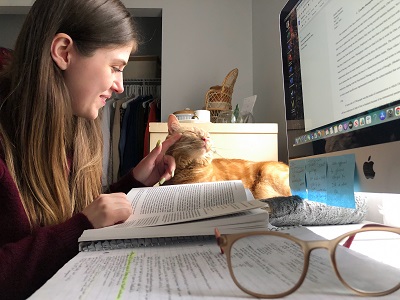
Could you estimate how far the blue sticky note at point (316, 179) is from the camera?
653mm

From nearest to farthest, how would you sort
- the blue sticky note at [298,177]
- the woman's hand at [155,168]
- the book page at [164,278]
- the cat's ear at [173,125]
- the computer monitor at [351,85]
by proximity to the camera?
the book page at [164,278] < the computer monitor at [351,85] < the blue sticky note at [298,177] < the woman's hand at [155,168] < the cat's ear at [173,125]

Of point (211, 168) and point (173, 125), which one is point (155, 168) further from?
point (211, 168)

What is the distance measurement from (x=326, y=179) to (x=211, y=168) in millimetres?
981

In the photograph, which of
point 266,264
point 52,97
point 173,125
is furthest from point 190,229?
point 173,125

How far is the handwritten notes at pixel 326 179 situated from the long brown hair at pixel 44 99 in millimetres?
513

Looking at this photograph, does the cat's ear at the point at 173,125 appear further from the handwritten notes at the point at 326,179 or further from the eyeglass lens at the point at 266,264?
the eyeglass lens at the point at 266,264

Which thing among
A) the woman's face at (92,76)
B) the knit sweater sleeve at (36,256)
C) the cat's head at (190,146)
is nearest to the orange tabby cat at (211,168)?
the cat's head at (190,146)

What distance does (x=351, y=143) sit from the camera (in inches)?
20.8

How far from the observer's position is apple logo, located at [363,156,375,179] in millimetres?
483

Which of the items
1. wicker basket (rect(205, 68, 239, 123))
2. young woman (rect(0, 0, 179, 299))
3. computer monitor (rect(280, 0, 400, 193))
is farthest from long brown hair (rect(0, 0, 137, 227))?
wicker basket (rect(205, 68, 239, 123))

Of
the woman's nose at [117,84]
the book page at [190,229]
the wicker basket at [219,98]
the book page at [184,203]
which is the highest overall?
the wicker basket at [219,98]

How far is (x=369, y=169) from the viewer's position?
19.3 inches

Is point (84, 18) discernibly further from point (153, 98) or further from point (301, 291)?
point (153, 98)

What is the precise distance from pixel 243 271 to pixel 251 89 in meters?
2.56
